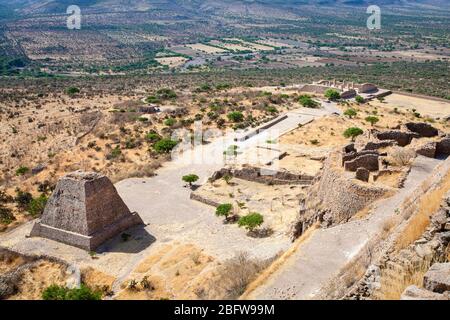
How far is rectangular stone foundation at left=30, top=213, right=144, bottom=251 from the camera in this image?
19.4 metres

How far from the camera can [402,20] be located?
199875mm

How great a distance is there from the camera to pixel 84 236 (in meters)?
19.3

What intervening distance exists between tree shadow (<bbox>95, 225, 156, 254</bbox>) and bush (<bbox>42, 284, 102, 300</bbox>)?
3068 mm

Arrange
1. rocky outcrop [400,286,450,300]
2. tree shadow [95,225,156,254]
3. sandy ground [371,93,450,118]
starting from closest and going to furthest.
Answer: rocky outcrop [400,286,450,300]
tree shadow [95,225,156,254]
sandy ground [371,93,450,118]

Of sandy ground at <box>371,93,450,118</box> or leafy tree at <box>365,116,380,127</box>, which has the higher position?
leafy tree at <box>365,116,380,127</box>

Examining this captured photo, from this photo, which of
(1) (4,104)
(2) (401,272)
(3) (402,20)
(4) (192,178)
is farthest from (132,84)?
(3) (402,20)

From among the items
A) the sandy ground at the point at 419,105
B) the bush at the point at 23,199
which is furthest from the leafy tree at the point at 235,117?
the bush at the point at 23,199

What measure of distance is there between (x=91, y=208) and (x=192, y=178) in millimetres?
7877

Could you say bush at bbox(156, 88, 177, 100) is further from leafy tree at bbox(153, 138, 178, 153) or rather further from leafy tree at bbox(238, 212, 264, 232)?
leafy tree at bbox(238, 212, 264, 232)

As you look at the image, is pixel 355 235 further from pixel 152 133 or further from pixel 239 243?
pixel 152 133

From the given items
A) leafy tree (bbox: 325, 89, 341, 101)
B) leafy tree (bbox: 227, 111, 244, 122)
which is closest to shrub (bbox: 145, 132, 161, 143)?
leafy tree (bbox: 227, 111, 244, 122)

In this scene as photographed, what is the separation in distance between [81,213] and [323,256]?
434 inches
